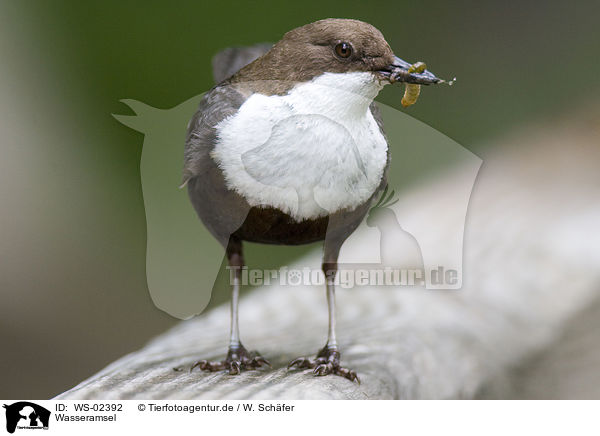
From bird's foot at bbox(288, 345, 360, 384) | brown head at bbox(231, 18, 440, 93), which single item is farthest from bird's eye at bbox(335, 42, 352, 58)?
bird's foot at bbox(288, 345, 360, 384)

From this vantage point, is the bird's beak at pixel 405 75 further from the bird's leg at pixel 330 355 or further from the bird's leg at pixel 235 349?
the bird's leg at pixel 235 349

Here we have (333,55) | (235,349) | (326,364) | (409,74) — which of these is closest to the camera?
(409,74)

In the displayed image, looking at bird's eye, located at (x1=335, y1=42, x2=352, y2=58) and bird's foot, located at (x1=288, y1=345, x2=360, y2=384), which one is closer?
bird's eye, located at (x1=335, y1=42, x2=352, y2=58)

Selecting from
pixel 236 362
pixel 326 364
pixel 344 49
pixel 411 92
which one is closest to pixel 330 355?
pixel 326 364

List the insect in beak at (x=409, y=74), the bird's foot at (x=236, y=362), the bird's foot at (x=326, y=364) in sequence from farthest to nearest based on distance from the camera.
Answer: the bird's foot at (x=236, y=362) → the bird's foot at (x=326, y=364) → the insect in beak at (x=409, y=74)

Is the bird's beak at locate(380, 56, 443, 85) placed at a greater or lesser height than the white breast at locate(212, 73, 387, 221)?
greater
